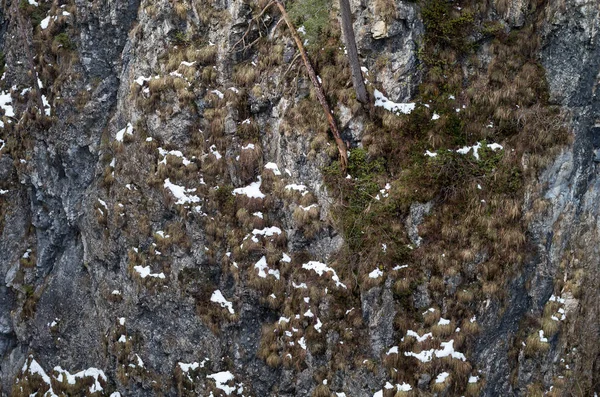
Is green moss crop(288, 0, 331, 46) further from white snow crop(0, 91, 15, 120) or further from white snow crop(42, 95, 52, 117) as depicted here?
white snow crop(0, 91, 15, 120)

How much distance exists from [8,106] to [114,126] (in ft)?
17.3

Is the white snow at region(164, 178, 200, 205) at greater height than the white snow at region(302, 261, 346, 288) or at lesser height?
greater

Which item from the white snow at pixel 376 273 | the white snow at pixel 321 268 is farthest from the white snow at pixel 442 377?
the white snow at pixel 321 268

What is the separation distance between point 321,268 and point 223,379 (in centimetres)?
393

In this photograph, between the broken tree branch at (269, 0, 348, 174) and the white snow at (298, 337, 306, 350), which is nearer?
the white snow at (298, 337, 306, 350)

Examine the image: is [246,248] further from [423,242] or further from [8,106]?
[8,106]

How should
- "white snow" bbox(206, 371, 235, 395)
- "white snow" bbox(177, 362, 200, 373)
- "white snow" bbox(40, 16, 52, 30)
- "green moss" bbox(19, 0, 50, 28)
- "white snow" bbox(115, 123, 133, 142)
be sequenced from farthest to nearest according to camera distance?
"green moss" bbox(19, 0, 50, 28), "white snow" bbox(40, 16, 52, 30), "white snow" bbox(115, 123, 133, 142), "white snow" bbox(177, 362, 200, 373), "white snow" bbox(206, 371, 235, 395)

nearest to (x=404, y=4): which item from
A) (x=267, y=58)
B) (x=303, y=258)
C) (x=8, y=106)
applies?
(x=267, y=58)

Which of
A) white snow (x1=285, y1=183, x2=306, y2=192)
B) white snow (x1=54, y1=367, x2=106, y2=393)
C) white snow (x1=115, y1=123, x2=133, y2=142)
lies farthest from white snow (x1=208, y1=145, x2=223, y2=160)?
white snow (x1=54, y1=367, x2=106, y2=393)

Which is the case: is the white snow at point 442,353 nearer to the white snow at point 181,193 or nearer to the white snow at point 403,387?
the white snow at point 403,387

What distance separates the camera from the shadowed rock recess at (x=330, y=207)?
34.8 ft

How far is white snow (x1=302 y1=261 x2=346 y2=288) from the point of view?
11438 mm

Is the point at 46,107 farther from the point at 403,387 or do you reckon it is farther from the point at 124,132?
the point at 403,387

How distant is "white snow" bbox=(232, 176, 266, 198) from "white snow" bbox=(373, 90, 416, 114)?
3730 mm
